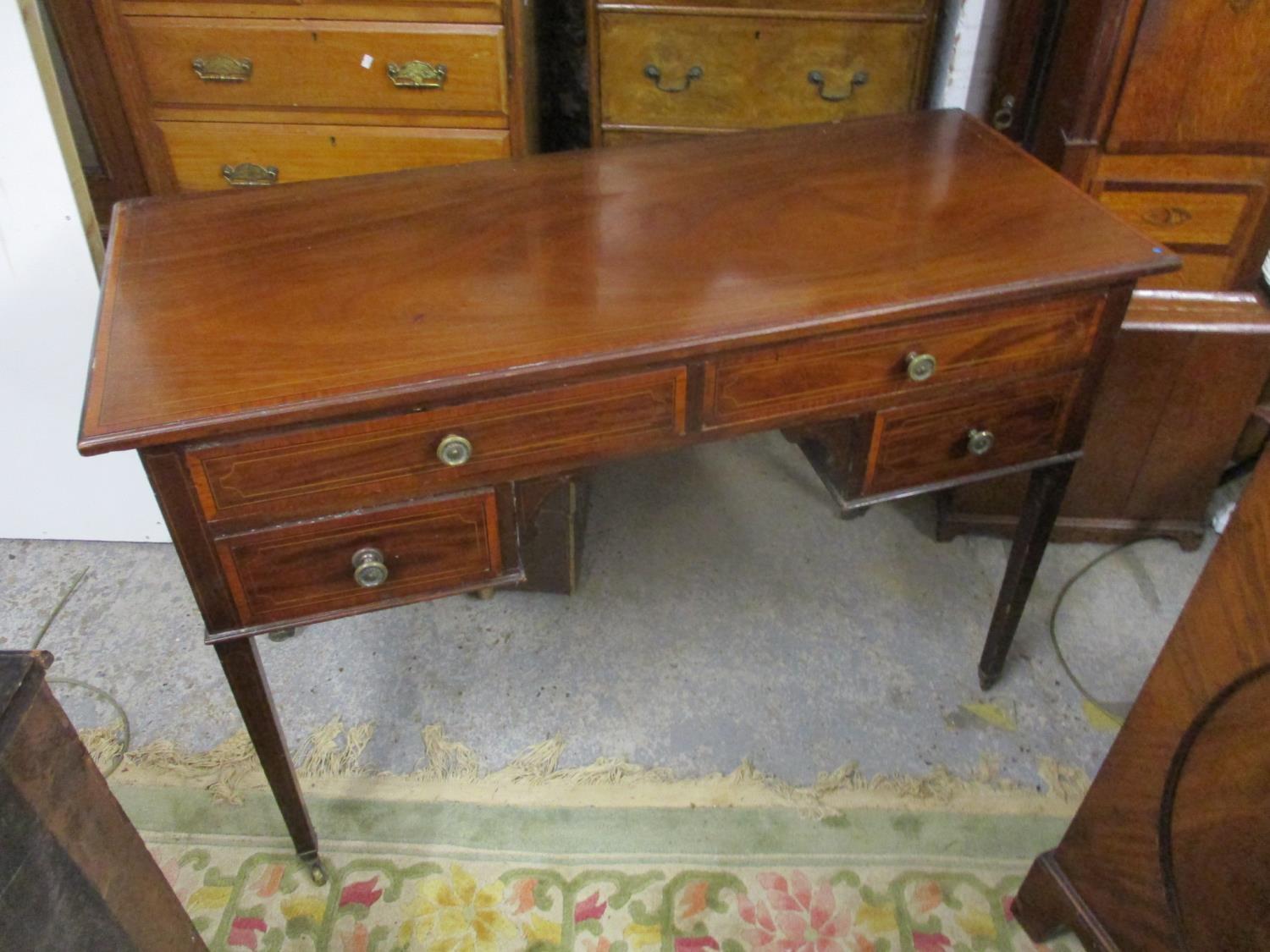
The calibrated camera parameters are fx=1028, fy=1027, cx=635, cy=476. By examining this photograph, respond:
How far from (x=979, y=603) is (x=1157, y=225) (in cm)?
68

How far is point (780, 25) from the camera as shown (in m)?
1.82

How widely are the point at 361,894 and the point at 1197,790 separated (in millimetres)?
1033

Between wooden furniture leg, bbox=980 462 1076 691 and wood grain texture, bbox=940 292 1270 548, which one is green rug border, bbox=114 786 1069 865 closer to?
wooden furniture leg, bbox=980 462 1076 691

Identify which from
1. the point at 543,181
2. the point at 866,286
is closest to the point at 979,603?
the point at 866,286

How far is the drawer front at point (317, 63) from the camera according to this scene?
170cm

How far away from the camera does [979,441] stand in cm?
125

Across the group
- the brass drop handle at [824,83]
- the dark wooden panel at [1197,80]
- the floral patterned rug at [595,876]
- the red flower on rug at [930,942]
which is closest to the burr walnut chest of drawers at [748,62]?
the brass drop handle at [824,83]

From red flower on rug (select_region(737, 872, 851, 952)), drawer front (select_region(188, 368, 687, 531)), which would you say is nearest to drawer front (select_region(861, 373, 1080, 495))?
drawer front (select_region(188, 368, 687, 531))

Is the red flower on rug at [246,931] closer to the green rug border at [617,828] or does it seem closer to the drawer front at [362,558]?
the green rug border at [617,828]

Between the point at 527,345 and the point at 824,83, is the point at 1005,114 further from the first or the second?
the point at 527,345

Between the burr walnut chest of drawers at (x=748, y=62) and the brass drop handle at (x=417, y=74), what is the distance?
0.30 m

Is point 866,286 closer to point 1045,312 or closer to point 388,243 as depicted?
point 1045,312

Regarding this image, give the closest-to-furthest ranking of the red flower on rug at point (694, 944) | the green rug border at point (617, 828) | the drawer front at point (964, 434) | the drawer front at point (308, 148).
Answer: the drawer front at point (964, 434) → the red flower on rug at point (694, 944) → the green rug border at point (617, 828) → the drawer front at point (308, 148)

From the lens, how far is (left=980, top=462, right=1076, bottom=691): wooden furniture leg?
139cm
